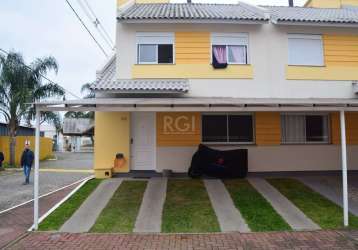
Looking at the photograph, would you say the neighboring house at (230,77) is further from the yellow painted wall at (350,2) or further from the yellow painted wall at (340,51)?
the yellow painted wall at (350,2)

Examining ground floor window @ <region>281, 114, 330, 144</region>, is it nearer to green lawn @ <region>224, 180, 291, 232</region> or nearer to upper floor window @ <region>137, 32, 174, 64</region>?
green lawn @ <region>224, 180, 291, 232</region>

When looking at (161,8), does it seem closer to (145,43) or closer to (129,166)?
(145,43)

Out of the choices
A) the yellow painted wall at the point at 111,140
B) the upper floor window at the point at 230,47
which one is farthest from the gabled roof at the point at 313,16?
the yellow painted wall at the point at 111,140

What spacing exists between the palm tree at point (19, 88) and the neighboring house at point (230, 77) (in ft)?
29.8

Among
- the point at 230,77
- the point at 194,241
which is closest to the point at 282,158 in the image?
the point at 230,77

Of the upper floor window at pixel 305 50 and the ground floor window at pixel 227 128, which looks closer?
the upper floor window at pixel 305 50

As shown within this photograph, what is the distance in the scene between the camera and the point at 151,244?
645cm

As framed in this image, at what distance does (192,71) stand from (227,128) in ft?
8.12

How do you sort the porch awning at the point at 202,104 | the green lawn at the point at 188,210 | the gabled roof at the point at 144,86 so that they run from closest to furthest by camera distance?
1. the green lawn at the point at 188,210
2. the porch awning at the point at 202,104
3. the gabled roof at the point at 144,86

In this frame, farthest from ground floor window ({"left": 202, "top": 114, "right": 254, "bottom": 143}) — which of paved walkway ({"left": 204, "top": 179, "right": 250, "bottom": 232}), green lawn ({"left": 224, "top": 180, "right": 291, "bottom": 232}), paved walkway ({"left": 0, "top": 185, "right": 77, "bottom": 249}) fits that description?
paved walkway ({"left": 0, "top": 185, "right": 77, "bottom": 249})

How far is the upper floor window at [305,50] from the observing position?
11984mm

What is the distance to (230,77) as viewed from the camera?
11609 millimetres

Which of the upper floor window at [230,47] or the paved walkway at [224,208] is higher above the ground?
the upper floor window at [230,47]

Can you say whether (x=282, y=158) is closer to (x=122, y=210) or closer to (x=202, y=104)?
(x=202, y=104)
